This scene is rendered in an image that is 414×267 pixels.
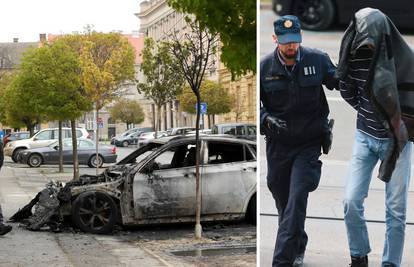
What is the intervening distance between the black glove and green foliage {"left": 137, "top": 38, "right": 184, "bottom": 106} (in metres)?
3.34

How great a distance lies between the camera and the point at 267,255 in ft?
12.7

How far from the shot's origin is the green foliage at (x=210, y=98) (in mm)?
5929

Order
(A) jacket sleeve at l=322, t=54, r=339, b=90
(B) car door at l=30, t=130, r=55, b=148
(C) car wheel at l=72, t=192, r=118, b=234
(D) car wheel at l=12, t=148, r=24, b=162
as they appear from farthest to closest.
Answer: (D) car wheel at l=12, t=148, r=24, b=162 < (B) car door at l=30, t=130, r=55, b=148 < (C) car wheel at l=72, t=192, r=118, b=234 < (A) jacket sleeve at l=322, t=54, r=339, b=90

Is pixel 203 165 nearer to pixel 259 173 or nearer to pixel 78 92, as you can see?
pixel 78 92

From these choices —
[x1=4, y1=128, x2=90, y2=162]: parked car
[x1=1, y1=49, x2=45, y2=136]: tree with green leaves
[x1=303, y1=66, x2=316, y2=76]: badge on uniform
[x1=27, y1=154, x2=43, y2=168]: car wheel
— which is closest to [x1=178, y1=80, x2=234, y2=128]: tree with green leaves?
[x1=4, y1=128, x2=90, y2=162]: parked car

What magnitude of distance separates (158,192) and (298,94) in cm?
466

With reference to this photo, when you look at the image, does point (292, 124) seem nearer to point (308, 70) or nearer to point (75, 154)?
point (308, 70)

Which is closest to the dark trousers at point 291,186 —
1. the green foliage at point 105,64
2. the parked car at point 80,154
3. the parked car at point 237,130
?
the parked car at point 237,130

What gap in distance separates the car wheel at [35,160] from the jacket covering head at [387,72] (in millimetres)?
6767

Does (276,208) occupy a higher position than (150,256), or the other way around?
(276,208)

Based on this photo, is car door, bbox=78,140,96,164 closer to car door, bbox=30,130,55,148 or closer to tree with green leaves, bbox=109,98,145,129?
car door, bbox=30,130,55,148

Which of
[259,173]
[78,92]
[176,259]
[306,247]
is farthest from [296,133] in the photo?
[78,92]

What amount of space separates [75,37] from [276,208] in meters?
4.29

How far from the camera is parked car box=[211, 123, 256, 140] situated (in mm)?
6238
